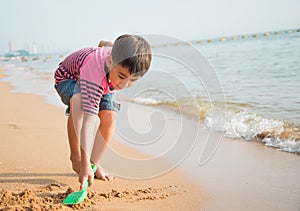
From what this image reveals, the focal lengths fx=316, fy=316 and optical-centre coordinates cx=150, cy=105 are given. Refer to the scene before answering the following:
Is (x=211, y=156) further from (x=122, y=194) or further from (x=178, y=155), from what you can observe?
(x=122, y=194)

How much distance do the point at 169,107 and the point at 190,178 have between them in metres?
2.77

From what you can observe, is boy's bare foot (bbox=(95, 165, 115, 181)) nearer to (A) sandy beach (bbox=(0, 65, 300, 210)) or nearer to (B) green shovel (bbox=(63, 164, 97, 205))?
(A) sandy beach (bbox=(0, 65, 300, 210))

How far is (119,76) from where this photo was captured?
1940 millimetres

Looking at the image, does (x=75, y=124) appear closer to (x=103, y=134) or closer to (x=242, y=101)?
(x=103, y=134)

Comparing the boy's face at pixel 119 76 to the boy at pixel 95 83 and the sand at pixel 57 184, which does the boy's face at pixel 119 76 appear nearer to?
the boy at pixel 95 83

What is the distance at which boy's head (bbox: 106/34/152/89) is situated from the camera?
184 cm

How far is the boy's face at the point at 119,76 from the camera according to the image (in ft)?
6.23

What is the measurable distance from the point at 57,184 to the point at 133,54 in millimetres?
1038

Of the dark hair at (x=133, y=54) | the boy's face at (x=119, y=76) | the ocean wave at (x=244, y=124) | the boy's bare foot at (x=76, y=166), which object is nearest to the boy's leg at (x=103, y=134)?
the boy's bare foot at (x=76, y=166)

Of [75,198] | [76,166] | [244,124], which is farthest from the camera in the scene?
[244,124]

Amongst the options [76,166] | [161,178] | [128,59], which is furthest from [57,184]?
[128,59]

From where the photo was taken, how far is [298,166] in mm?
2451

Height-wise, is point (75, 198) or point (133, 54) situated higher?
point (133, 54)

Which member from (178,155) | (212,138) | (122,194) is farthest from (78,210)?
(212,138)
